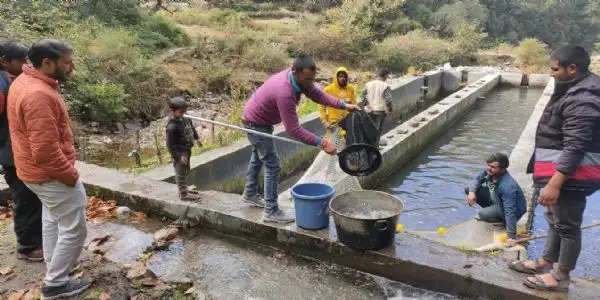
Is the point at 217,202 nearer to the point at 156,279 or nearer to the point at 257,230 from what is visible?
the point at 257,230

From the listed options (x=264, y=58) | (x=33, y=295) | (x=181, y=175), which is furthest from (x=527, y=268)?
(x=264, y=58)

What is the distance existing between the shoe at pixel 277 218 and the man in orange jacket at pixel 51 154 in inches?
69.0

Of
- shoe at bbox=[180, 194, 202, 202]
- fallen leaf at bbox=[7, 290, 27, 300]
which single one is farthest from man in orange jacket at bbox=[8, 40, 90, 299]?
shoe at bbox=[180, 194, 202, 202]

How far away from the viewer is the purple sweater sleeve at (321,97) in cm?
442

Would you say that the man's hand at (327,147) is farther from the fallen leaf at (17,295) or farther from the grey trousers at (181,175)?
the fallen leaf at (17,295)

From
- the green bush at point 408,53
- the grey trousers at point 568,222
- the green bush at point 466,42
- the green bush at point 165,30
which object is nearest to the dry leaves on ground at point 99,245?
the grey trousers at point 568,222

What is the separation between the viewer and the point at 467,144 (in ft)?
37.7

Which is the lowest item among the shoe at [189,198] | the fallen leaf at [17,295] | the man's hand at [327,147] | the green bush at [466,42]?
the fallen leaf at [17,295]

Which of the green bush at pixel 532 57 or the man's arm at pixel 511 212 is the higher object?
the green bush at pixel 532 57

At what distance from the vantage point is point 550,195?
3070mm

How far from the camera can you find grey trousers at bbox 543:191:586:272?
3168 millimetres

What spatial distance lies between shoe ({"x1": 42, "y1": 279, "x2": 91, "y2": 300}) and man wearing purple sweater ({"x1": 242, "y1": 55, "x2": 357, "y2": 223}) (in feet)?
5.72

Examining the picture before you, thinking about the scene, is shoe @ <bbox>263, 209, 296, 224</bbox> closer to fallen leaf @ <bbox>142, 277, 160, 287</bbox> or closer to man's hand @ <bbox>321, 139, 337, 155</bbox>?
man's hand @ <bbox>321, 139, 337, 155</bbox>

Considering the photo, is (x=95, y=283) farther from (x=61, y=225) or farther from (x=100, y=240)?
(x=100, y=240)
